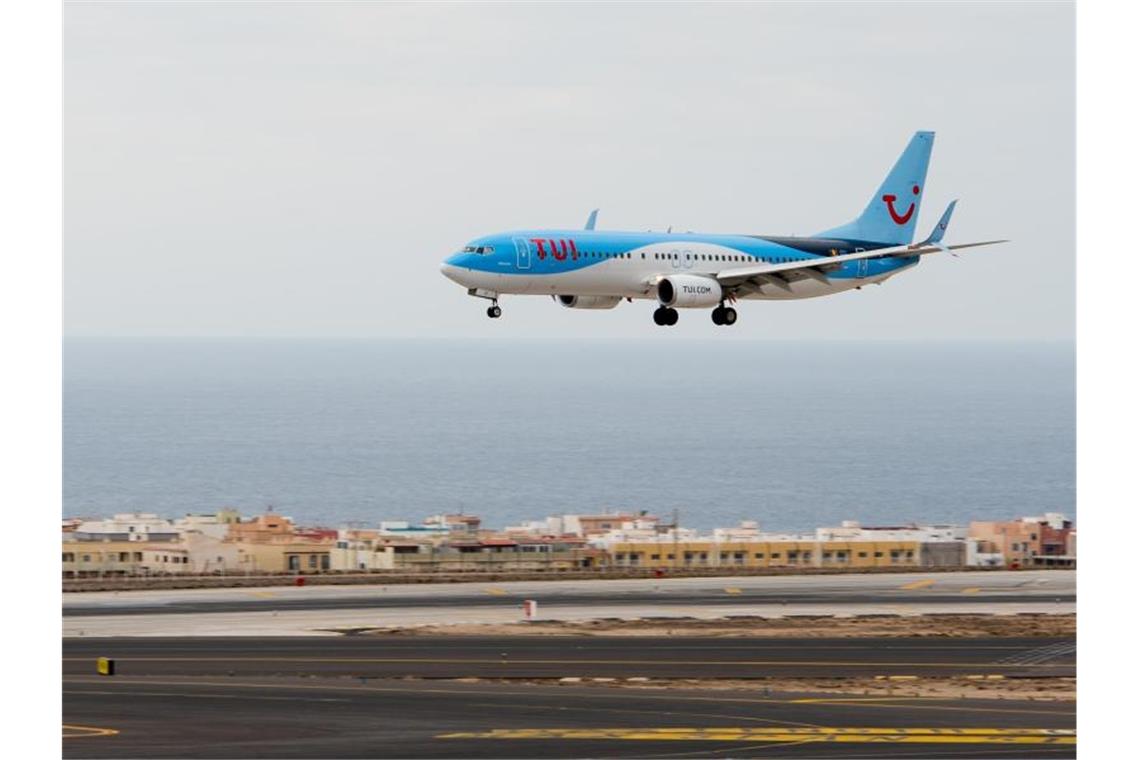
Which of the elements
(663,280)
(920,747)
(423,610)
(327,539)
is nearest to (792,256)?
(663,280)

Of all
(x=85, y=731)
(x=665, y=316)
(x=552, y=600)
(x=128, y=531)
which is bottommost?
(x=128, y=531)

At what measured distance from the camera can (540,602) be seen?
79.9 meters

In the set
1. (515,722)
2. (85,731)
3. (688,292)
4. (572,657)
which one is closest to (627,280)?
(688,292)

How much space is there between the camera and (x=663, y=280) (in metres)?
85.2

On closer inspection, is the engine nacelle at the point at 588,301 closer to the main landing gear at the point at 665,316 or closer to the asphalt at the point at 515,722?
the main landing gear at the point at 665,316

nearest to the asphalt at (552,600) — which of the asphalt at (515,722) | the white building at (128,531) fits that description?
the asphalt at (515,722)

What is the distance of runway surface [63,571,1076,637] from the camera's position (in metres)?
72.7

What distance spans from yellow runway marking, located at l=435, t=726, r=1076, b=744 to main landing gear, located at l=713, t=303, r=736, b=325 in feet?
139

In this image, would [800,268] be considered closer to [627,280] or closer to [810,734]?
[627,280]

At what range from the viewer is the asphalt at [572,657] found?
58.6 m

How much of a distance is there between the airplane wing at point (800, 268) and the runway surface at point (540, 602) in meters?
15.8

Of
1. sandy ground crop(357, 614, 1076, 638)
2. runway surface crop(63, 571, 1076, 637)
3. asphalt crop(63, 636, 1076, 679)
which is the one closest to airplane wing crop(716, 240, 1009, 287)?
runway surface crop(63, 571, 1076, 637)

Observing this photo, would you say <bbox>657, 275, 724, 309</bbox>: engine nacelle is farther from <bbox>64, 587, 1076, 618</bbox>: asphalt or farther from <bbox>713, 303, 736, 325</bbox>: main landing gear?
<bbox>64, 587, 1076, 618</bbox>: asphalt

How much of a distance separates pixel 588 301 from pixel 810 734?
4207cm
